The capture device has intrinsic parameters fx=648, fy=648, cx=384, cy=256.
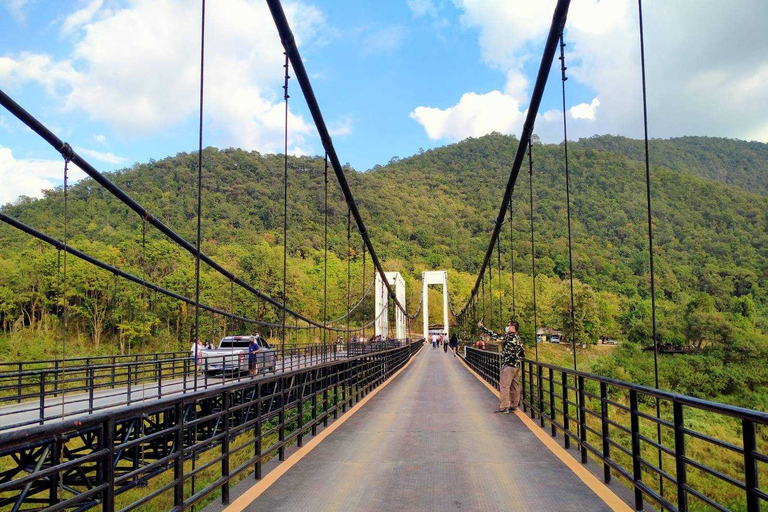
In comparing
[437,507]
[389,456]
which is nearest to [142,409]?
[437,507]

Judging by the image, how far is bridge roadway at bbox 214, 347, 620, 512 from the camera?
491 centimetres

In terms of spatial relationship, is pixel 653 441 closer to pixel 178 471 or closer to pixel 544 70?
pixel 178 471

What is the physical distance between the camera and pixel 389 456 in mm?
6953

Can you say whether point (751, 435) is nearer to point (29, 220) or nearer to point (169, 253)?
point (29, 220)

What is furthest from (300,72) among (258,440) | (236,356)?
(236,356)

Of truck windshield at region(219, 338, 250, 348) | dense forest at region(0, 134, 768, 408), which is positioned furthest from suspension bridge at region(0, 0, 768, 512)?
truck windshield at region(219, 338, 250, 348)

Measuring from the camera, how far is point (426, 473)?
605cm

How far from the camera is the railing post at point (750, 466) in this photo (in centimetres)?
295

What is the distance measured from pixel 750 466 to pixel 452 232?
103 meters

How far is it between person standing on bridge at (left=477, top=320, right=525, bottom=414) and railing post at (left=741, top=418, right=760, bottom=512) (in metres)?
7.57

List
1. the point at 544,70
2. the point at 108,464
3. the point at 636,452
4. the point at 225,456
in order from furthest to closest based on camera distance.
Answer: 1. the point at 544,70
2. the point at 225,456
3. the point at 636,452
4. the point at 108,464

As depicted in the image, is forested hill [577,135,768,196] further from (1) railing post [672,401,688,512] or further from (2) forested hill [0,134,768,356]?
(1) railing post [672,401,688,512]

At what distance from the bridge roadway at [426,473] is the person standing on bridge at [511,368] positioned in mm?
699

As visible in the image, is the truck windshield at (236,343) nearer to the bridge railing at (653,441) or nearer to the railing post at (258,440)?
the bridge railing at (653,441)
